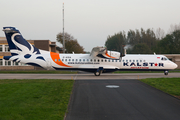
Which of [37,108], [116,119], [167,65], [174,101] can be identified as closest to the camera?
[116,119]

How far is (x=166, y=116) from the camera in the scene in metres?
7.25

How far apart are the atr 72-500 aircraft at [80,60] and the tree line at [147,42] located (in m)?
36.4

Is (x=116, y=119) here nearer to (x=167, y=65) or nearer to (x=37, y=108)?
→ (x=37, y=108)

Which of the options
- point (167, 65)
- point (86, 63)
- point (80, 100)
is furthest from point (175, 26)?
point (80, 100)

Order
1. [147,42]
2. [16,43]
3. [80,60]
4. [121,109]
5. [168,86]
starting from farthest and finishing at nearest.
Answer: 1. [147,42]
2. [80,60]
3. [16,43]
4. [168,86]
5. [121,109]

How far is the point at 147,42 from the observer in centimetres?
8475

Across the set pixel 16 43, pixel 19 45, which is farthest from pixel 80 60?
pixel 16 43

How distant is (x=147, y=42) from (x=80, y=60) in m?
68.0

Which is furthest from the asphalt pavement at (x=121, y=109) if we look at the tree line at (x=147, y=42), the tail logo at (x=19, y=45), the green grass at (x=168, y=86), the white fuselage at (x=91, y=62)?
the tree line at (x=147, y=42)

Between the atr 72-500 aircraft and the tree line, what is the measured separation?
36.4m

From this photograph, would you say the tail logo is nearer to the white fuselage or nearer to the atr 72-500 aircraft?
the atr 72-500 aircraft

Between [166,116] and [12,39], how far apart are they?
22276 mm

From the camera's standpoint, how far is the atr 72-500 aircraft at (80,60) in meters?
23.6

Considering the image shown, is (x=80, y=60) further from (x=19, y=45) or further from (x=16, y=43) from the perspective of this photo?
(x=16, y=43)
